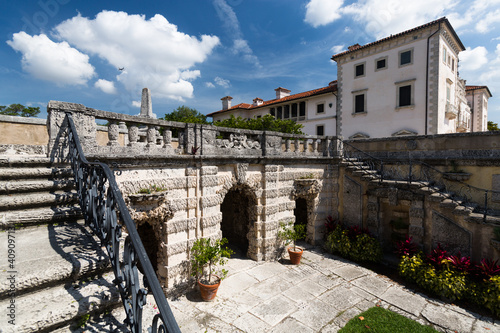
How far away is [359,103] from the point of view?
76.6ft

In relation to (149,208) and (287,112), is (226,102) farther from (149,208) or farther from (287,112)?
(149,208)

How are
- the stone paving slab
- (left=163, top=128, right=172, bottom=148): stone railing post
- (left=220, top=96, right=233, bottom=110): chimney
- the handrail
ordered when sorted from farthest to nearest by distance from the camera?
(left=220, top=96, right=233, bottom=110): chimney, (left=163, top=128, right=172, bottom=148): stone railing post, the stone paving slab, the handrail

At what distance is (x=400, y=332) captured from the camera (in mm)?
6398

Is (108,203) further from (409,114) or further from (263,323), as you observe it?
(409,114)

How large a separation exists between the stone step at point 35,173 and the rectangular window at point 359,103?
23478 mm

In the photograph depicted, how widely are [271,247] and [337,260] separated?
2882 millimetres

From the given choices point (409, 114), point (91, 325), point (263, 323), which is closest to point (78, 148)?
point (91, 325)

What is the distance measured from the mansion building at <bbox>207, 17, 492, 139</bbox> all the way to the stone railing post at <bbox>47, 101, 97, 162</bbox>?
2192cm

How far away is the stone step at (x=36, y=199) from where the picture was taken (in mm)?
3707

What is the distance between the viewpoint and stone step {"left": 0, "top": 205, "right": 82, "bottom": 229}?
11.4 ft

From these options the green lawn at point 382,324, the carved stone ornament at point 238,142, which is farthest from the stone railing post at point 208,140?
the green lawn at point 382,324

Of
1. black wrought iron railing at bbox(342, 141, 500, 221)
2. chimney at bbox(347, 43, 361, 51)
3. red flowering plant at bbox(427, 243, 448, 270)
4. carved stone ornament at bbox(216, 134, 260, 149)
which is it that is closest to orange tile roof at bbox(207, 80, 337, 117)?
chimney at bbox(347, 43, 361, 51)

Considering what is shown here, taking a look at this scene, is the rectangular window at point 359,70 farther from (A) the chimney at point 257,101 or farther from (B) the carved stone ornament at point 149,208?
(B) the carved stone ornament at point 149,208

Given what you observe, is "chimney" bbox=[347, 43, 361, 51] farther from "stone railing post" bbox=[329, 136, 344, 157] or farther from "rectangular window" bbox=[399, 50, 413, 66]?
"stone railing post" bbox=[329, 136, 344, 157]
